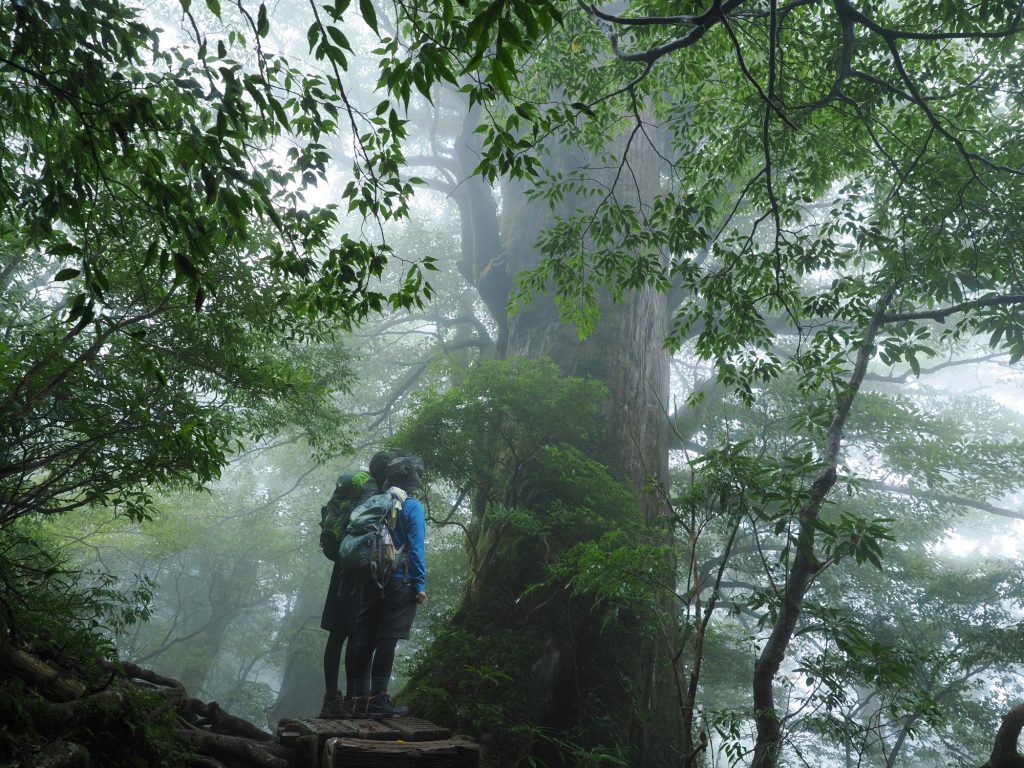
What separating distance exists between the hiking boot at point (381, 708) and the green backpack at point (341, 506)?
1.08 meters

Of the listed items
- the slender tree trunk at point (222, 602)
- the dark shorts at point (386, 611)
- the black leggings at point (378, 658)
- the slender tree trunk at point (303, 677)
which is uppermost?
the slender tree trunk at point (222, 602)


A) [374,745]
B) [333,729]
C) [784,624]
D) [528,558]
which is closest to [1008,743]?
[784,624]

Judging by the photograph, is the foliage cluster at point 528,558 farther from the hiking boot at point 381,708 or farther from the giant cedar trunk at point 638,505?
the hiking boot at point 381,708

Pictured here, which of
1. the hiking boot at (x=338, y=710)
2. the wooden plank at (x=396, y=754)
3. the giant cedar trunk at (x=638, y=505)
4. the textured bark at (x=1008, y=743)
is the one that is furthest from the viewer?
the giant cedar trunk at (x=638, y=505)

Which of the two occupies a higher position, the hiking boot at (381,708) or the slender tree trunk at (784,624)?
the slender tree trunk at (784,624)

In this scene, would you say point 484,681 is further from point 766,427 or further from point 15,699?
point 766,427

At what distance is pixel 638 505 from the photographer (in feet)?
20.1

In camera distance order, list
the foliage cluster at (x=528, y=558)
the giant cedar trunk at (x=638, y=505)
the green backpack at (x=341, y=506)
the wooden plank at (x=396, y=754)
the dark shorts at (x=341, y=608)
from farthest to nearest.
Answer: the giant cedar trunk at (x=638, y=505) < the green backpack at (x=341, y=506) < the dark shorts at (x=341, y=608) < the foliage cluster at (x=528, y=558) < the wooden plank at (x=396, y=754)

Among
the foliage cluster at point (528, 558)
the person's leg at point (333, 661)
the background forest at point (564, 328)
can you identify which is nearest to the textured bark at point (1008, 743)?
the background forest at point (564, 328)

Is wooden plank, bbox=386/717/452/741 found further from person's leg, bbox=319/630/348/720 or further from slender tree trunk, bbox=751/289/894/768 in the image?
slender tree trunk, bbox=751/289/894/768

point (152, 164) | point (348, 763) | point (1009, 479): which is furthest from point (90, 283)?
point (1009, 479)

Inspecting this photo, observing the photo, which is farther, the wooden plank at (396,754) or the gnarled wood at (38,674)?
the wooden plank at (396,754)

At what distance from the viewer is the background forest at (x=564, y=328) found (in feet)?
9.12

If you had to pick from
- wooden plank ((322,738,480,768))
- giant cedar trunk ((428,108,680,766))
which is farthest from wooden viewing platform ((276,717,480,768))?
giant cedar trunk ((428,108,680,766))
